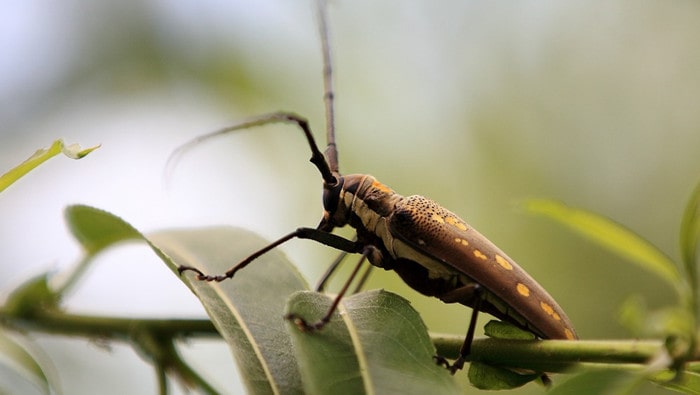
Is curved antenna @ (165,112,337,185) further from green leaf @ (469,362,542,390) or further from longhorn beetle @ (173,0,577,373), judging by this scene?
green leaf @ (469,362,542,390)

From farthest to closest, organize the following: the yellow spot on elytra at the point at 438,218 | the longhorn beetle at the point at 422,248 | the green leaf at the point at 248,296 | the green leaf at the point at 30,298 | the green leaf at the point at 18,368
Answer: the yellow spot on elytra at the point at 438,218 < the green leaf at the point at 30,298 < the longhorn beetle at the point at 422,248 < the green leaf at the point at 18,368 < the green leaf at the point at 248,296

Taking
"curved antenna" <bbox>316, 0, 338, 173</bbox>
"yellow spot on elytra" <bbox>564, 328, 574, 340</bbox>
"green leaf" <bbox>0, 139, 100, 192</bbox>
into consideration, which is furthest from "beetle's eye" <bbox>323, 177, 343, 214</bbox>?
"green leaf" <bbox>0, 139, 100, 192</bbox>

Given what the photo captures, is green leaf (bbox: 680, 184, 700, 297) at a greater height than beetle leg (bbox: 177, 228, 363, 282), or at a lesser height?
greater

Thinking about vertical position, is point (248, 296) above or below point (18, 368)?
above

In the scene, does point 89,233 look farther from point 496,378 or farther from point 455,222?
point 496,378

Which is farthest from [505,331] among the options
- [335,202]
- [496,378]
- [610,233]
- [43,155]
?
[43,155]

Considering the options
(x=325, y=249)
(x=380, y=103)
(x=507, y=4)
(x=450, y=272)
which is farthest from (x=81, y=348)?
(x=507, y=4)

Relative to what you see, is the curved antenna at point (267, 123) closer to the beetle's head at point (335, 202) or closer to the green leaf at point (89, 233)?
the beetle's head at point (335, 202)

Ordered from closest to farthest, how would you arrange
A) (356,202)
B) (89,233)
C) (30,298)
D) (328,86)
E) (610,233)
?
(610,233), (30,298), (89,233), (356,202), (328,86)

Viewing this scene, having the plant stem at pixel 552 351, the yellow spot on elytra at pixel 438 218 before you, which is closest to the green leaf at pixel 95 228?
the yellow spot on elytra at pixel 438 218
